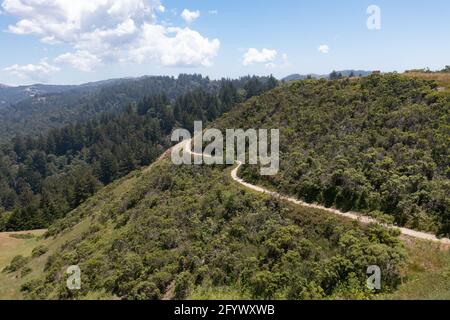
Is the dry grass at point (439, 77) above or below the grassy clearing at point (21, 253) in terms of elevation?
above

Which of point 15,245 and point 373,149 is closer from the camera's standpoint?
point 373,149

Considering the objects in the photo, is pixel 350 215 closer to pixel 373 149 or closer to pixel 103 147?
pixel 373 149

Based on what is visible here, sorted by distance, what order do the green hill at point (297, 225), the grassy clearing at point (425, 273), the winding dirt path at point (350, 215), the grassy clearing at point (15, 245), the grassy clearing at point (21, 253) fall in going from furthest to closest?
the grassy clearing at point (15, 245) → the grassy clearing at point (21, 253) → the winding dirt path at point (350, 215) → the green hill at point (297, 225) → the grassy clearing at point (425, 273)

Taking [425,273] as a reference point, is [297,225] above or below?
below

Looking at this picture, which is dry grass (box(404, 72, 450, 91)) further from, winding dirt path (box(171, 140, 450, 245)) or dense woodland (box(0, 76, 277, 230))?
dense woodland (box(0, 76, 277, 230))

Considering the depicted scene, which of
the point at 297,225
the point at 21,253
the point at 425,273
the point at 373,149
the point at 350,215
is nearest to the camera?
the point at 425,273

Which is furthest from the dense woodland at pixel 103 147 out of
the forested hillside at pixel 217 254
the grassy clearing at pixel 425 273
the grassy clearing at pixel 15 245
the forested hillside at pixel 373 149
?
the grassy clearing at pixel 425 273

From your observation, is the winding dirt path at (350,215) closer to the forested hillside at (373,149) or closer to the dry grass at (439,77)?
the forested hillside at (373,149)

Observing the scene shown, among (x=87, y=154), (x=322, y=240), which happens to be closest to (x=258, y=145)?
(x=322, y=240)

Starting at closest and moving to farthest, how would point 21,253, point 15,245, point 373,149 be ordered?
point 373,149 → point 21,253 → point 15,245

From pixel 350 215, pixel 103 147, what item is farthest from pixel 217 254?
pixel 103 147
